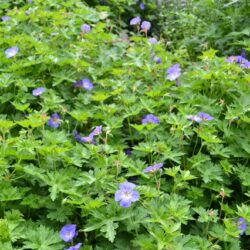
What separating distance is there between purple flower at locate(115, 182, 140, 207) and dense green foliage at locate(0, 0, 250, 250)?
7 centimetres

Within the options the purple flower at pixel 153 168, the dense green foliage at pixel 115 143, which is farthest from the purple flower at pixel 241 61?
the purple flower at pixel 153 168

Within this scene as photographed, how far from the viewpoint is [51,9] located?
399 centimetres

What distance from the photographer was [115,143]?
2650 mm

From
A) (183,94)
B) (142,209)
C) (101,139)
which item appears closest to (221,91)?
(183,94)

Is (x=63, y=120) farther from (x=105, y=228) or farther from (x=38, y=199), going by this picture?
(x=105, y=228)

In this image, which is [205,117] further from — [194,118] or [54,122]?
[54,122]

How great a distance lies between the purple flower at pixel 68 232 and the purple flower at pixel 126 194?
231 millimetres

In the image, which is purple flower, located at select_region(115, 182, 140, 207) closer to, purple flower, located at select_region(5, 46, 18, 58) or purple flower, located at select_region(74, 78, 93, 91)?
purple flower, located at select_region(74, 78, 93, 91)

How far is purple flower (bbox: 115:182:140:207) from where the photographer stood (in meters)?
1.99

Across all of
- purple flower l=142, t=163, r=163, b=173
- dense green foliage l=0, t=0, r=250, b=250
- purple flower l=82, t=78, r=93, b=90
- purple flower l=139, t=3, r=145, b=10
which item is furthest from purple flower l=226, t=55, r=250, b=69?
purple flower l=139, t=3, r=145, b=10

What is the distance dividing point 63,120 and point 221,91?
35.8 inches

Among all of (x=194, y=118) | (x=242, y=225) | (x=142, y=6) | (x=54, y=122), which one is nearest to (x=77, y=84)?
(x=54, y=122)

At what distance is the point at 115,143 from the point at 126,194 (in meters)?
0.67

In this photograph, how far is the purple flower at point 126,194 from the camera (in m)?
1.99
